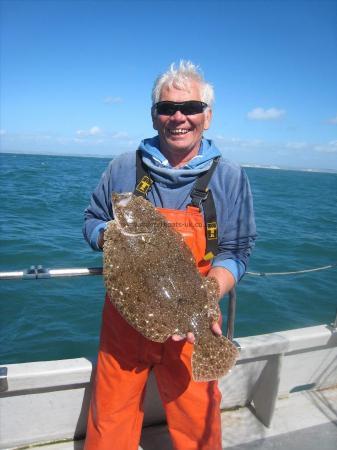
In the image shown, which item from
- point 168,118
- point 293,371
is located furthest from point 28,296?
point 168,118

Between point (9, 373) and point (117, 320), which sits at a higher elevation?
point (117, 320)

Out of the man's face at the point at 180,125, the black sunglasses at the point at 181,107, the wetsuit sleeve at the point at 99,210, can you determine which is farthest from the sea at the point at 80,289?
the black sunglasses at the point at 181,107

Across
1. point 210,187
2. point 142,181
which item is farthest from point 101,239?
point 210,187

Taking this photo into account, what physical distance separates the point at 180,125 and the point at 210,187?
54cm

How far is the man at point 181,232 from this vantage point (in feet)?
9.23

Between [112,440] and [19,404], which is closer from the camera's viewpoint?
[112,440]

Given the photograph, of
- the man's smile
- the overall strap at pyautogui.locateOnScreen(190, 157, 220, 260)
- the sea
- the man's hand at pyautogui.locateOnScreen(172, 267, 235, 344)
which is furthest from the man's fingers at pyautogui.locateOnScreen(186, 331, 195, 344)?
the man's smile

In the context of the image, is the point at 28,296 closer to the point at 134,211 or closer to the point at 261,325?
the point at 261,325

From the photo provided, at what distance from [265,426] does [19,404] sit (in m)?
2.43

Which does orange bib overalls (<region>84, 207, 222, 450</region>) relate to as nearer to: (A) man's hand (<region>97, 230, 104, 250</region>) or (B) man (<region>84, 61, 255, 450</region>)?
(B) man (<region>84, 61, 255, 450</region>)

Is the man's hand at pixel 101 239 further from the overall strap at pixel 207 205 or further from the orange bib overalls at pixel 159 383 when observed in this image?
the overall strap at pixel 207 205

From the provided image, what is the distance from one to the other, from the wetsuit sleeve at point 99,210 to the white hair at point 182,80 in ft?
2.45

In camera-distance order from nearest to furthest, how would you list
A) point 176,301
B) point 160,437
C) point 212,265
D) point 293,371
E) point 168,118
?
point 176,301 < point 168,118 < point 212,265 < point 160,437 < point 293,371

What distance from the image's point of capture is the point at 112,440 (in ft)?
9.53
